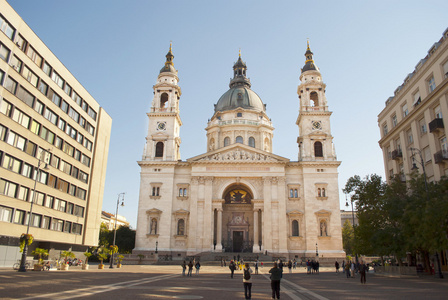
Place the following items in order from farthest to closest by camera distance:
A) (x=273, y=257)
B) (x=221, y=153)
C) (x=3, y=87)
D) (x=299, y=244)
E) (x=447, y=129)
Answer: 1. (x=221, y=153)
2. (x=299, y=244)
3. (x=273, y=257)
4. (x=3, y=87)
5. (x=447, y=129)

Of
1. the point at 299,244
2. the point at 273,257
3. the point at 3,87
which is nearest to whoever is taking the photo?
the point at 3,87

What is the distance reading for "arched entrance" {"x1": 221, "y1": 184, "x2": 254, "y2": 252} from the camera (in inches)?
2251

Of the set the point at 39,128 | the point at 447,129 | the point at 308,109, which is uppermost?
the point at 308,109

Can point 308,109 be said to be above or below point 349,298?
above

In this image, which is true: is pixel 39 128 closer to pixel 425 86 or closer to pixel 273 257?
pixel 273 257

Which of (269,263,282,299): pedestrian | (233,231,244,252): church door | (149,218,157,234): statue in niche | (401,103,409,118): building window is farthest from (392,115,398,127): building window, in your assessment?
(149,218,157,234): statue in niche

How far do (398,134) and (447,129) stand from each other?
9.75 meters

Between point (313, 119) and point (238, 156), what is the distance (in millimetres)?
14130

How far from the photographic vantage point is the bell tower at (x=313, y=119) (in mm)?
56562

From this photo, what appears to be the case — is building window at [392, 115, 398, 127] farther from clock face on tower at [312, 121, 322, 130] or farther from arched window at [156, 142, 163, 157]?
arched window at [156, 142, 163, 157]

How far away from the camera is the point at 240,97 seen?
72.4m

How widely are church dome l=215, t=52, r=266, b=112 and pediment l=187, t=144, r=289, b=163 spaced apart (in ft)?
54.2

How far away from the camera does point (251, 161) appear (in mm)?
54906

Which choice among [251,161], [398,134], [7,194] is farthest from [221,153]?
[7,194]
